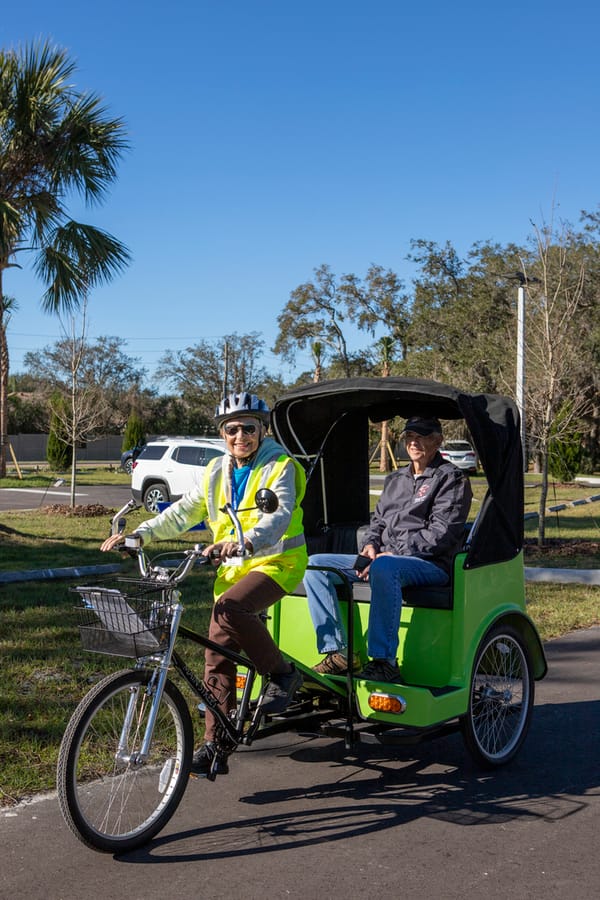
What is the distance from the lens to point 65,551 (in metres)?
14.3

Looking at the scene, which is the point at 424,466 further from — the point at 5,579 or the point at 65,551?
the point at 65,551

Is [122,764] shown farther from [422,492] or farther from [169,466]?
[169,466]

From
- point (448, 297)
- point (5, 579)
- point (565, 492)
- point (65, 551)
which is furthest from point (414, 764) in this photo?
point (448, 297)

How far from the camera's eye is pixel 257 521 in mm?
4594

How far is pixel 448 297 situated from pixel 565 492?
19191 millimetres

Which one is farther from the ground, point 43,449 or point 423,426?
point 43,449

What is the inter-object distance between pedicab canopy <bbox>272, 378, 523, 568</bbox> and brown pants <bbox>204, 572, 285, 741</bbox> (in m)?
1.19

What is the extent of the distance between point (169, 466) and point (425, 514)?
17.8 metres

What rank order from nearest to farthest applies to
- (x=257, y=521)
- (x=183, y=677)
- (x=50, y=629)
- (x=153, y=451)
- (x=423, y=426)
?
(x=183, y=677) < (x=257, y=521) < (x=423, y=426) < (x=50, y=629) < (x=153, y=451)

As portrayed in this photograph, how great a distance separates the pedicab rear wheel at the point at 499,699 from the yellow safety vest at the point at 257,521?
1206mm

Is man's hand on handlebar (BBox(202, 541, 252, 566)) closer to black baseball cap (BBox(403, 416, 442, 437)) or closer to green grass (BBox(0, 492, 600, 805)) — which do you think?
green grass (BBox(0, 492, 600, 805))

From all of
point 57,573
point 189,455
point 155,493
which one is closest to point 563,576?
point 57,573

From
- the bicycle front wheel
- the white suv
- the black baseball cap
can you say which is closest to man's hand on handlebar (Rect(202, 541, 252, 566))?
the bicycle front wheel

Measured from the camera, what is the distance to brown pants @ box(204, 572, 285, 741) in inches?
176
